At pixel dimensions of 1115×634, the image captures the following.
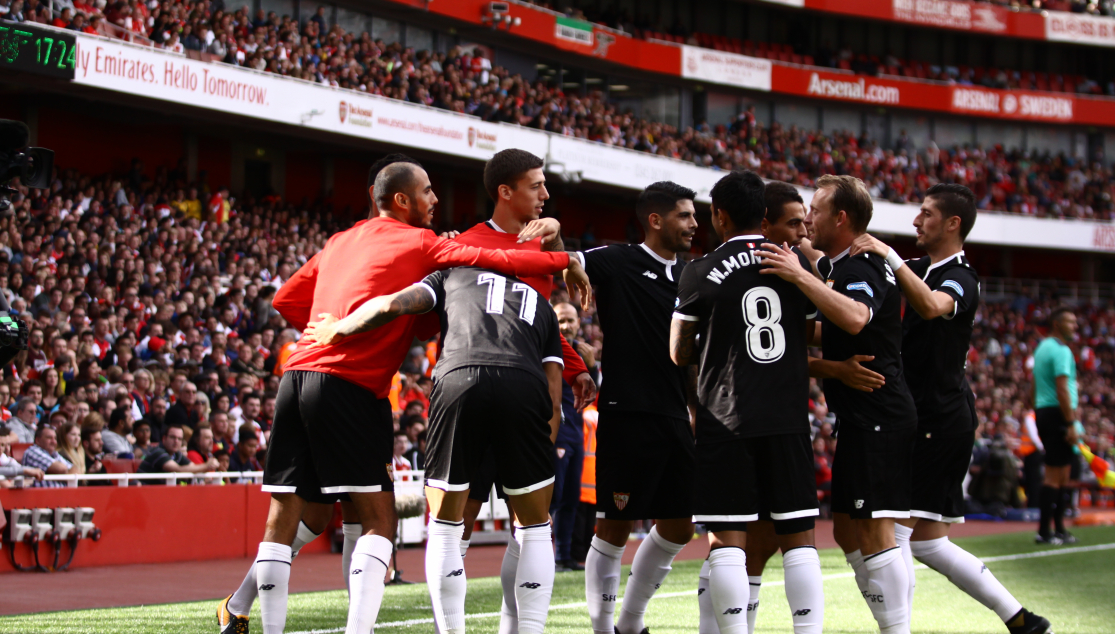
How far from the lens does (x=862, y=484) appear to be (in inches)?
209

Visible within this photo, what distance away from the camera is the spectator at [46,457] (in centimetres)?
1035

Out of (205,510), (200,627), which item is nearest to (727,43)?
(205,510)

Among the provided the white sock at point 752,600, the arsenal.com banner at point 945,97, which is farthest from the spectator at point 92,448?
the arsenal.com banner at point 945,97

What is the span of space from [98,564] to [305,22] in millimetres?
16858

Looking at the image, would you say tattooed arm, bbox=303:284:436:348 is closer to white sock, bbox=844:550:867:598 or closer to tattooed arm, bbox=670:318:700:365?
tattooed arm, bbox=670:318:700:365

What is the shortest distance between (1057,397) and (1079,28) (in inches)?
1437

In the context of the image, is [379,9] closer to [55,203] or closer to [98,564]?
[55,203]

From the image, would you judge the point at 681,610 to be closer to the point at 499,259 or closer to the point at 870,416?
the point at 870,416

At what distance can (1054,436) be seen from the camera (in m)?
11.9

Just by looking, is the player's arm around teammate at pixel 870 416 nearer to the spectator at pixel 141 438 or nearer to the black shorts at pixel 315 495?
the black shorts at pixel 315 495

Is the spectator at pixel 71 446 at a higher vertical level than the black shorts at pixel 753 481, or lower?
lower

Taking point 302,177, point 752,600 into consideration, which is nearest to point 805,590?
point 752,600

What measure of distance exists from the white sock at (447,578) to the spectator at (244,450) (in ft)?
24.3

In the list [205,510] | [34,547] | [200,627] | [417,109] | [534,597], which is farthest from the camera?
[417,109]
